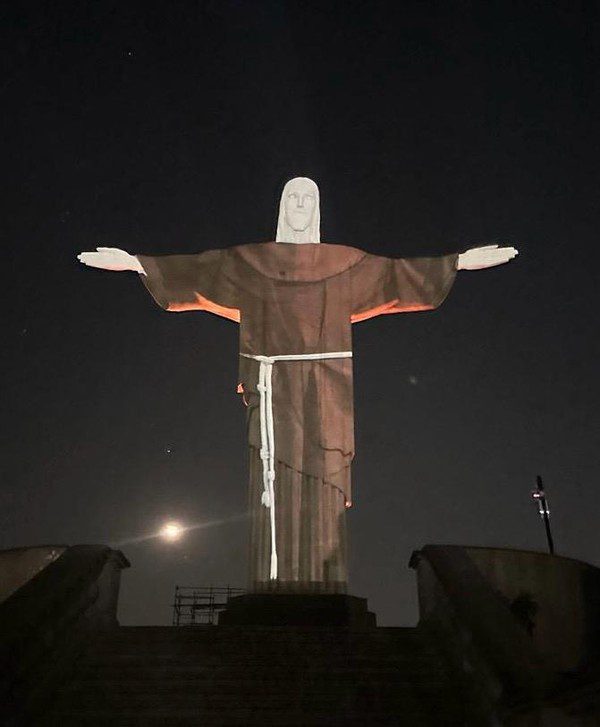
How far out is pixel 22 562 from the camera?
11102mm

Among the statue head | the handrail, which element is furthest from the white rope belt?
the handrail

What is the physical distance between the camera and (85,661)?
7.29 metres

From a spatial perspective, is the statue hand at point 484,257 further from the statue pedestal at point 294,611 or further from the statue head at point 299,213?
the statue pedestal at point 294,611

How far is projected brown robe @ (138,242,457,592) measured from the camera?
31.1ft

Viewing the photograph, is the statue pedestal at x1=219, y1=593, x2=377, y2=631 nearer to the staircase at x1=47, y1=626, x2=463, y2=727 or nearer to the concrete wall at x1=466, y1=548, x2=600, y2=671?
the staircase at x1=47, y1=626, x2=463, y2=727

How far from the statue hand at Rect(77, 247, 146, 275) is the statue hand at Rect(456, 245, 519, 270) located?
4.00 meters

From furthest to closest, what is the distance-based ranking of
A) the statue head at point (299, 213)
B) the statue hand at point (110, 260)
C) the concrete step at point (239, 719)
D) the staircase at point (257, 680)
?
the statue head at point (299, 213) → the statue hand at point (110, 260) → the staircase at point (257, 680) → the concrete step at point (239, 719)

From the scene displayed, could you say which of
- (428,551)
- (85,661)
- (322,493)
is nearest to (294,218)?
(322,493)

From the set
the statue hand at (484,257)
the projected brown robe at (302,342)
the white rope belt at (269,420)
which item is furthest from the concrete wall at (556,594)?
the statue hand at (484,257)

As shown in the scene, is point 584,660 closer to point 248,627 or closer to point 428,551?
point 428,551

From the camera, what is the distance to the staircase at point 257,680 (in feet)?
20.8

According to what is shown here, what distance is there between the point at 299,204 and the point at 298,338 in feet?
6.01

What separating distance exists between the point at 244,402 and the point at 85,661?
374 centimetres

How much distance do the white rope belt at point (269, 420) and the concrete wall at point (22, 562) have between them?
3275mm
